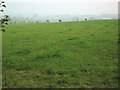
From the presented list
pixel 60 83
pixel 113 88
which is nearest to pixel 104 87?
pixel 113 88

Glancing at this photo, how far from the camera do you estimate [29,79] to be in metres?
7.91

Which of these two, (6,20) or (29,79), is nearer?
(6,20)

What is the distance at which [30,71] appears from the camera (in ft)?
29.6

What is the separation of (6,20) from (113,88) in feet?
15.9

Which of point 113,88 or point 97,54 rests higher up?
point 97,54

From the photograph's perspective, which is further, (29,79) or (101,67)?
(101,67)

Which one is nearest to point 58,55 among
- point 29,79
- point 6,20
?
point 29,79

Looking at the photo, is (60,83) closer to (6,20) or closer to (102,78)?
(102,78)

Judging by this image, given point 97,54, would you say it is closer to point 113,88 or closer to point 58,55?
point 58,55

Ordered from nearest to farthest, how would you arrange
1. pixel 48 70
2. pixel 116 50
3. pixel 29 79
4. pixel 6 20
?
1. pixel 6 20
2. pixel 29 79
3. pixel 48 70
4. pixel 116 50

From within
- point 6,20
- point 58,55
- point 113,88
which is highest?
point 6,20

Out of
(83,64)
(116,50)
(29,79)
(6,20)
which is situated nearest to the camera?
(6,20)

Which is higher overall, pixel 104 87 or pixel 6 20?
pixel 6 20

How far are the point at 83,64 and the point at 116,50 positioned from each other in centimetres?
458
